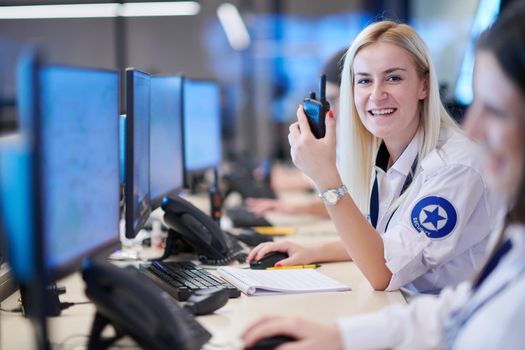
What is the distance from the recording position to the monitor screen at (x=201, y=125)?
281 cm

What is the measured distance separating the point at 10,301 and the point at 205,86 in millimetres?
1760

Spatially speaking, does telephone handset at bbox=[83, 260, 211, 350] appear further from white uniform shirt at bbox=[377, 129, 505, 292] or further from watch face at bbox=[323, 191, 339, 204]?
white uniform shirt at bbox=[377, 129, 505, 292]

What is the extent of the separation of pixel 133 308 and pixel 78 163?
0.26 meters

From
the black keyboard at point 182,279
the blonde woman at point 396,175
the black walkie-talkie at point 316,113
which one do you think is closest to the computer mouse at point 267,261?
the blonde woman at point 396,175

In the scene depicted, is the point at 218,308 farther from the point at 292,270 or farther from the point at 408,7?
the point at 408,7

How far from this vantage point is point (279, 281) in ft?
5.41

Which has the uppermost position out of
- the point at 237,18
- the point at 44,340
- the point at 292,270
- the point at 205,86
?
the point at 237,18

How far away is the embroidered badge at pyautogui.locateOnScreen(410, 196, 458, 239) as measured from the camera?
1.62 m

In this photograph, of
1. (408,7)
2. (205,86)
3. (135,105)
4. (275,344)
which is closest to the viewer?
(275,344)

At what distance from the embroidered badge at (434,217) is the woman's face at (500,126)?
0.63 meters

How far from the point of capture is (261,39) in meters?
7.59

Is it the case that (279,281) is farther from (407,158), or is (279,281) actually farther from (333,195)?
(407,158)

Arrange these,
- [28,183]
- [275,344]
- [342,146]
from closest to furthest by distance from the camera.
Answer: [28,183]
[275,344]
[342,146]

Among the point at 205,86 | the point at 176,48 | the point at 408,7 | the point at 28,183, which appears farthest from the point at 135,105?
the point at 176,48
